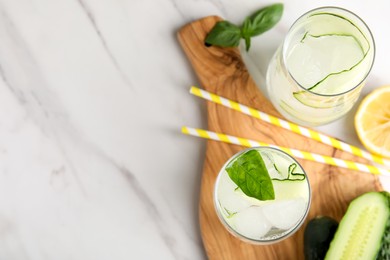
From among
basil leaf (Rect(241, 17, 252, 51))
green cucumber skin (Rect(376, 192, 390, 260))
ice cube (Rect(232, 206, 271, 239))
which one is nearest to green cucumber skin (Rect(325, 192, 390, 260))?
green cucumber skin (Rect(376, 192, 390, 260))

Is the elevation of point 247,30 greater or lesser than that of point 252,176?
greater

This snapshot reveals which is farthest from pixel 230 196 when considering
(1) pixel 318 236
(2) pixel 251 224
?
(1) pixel 318 236

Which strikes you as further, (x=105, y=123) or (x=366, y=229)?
(x=105, y=123)

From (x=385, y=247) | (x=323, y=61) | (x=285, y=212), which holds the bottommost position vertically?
(x=385, y=247)

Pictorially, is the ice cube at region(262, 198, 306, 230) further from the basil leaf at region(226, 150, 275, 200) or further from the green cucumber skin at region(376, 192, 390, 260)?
the green cucumber skin at region(376, 192, 390, 260)

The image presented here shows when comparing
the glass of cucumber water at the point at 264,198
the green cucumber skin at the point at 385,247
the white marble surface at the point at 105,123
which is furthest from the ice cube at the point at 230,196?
the green cucumber skin at the point at 385,247

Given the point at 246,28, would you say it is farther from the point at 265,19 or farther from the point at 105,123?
the point at 105,123

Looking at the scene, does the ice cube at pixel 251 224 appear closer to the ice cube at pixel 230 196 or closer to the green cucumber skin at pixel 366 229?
the ice cube at pixel 230 196
